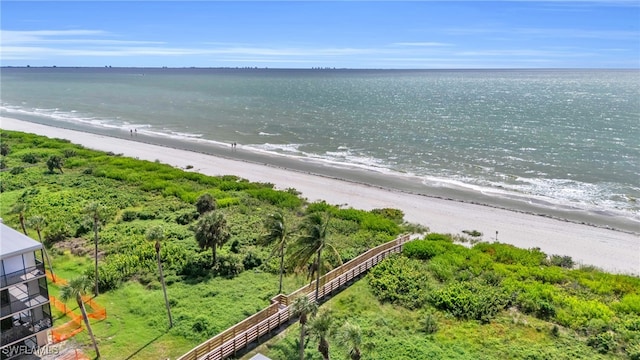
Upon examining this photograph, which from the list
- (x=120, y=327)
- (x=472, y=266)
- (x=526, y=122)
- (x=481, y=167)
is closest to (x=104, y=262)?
(x=120, y=327)

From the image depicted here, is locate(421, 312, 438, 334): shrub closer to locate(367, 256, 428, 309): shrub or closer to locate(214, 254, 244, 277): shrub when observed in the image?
locate(367, 256, 428, 309): shrub

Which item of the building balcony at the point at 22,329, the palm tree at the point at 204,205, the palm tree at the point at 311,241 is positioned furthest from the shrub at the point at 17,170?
the palm tree at the point at 311,241

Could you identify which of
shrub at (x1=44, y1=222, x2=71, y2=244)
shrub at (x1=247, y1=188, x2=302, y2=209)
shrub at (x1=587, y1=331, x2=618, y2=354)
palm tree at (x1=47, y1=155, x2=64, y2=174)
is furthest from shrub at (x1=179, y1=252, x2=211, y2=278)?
palm tree at (x1=47, y1=155, x2=64, y2=174)

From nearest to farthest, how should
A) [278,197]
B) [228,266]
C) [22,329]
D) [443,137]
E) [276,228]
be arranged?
[22,329], [276,228], [228,266], [278,197], [443,137]

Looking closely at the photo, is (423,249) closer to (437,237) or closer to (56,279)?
(437,237)

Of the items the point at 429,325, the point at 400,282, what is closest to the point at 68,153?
the point at 400,282

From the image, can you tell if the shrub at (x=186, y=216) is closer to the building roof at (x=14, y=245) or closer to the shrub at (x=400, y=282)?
the shrub at (x=400, y=282)

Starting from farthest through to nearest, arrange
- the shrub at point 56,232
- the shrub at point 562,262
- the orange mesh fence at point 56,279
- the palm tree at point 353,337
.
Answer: the shrub at point 56,232 → the shrub at point 562,262 → the orange mesh fence at point 56,279 → the palm tree at point 353,337

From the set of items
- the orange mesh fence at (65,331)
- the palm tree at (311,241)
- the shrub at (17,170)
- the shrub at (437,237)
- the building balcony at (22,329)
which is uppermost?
the palm tree at (311,241)

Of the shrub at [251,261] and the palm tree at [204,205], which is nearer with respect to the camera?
the shrub at [251,261]
